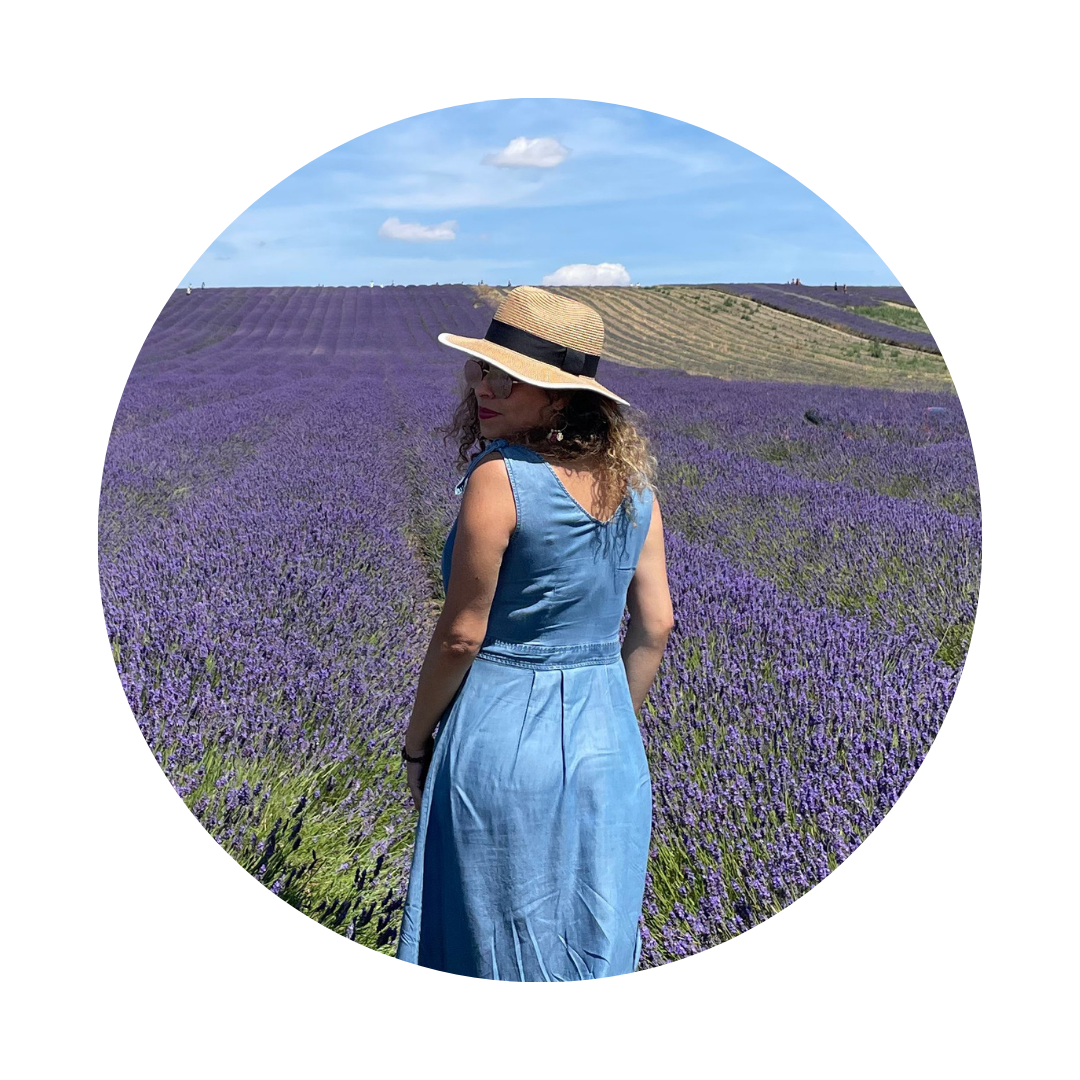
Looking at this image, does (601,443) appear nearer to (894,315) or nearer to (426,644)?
(426,644)

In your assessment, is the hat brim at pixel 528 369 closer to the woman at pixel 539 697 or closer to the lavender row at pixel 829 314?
the woman at pixel 539 697

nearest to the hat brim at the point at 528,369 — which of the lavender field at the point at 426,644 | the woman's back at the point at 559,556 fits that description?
the woman's back at the point at 559,556

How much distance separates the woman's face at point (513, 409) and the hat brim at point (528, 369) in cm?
2

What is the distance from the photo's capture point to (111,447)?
712 cm

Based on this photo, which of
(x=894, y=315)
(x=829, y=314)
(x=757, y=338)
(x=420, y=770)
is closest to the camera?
(x=420, y=770)

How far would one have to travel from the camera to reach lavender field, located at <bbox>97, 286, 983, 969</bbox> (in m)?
1.90

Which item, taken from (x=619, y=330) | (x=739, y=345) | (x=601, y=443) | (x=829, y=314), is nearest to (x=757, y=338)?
(x=739, y=345)

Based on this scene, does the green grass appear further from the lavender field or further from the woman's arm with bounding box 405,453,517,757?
the woman's arm with bounding box 405,453,517,757

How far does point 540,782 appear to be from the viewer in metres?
1.37

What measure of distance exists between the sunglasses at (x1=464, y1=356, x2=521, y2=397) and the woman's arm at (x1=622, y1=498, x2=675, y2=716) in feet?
0.98

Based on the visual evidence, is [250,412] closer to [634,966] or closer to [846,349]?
[634,966]

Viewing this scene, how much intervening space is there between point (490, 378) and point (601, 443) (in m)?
0.20

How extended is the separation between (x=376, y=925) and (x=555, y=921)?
2.16 feet

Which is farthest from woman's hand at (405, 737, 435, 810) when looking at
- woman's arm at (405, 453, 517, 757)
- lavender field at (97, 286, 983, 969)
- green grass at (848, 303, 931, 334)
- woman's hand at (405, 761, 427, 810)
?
green grass at (848, 303, 931, 334)
